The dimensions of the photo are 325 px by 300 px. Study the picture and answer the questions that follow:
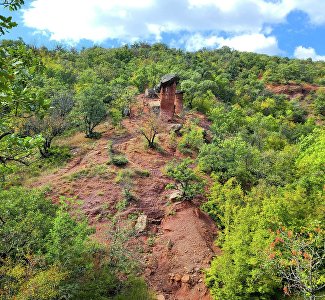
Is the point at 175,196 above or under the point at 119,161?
under

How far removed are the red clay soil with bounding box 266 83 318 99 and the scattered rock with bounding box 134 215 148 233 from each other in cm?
6421

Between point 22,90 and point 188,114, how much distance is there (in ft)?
149

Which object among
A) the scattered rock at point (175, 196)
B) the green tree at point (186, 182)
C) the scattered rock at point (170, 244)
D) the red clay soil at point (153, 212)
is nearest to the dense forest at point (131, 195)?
the green tree at point (186, 182)

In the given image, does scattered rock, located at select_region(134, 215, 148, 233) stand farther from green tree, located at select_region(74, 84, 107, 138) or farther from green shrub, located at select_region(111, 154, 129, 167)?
green tree, located at select_region(74, 84, 107, 138)

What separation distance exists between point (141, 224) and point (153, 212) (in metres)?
1.80

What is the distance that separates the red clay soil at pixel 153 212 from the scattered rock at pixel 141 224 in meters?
0.33

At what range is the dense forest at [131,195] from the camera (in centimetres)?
1164

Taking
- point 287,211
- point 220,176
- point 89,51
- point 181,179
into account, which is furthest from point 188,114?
point 89,51

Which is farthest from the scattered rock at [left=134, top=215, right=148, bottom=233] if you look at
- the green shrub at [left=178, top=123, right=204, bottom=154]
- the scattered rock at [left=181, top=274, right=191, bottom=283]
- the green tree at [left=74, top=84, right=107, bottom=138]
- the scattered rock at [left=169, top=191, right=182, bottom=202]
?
the green tree at [left=74, top=84, right=107, bottom=138]

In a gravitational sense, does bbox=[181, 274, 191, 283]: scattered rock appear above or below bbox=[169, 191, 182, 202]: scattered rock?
below

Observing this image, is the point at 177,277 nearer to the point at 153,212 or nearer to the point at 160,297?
the point at 160,297

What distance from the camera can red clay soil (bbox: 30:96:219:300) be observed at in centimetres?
2144

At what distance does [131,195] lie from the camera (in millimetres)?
27016

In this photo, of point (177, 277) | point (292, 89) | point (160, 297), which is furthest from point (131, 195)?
point (292, 89)
